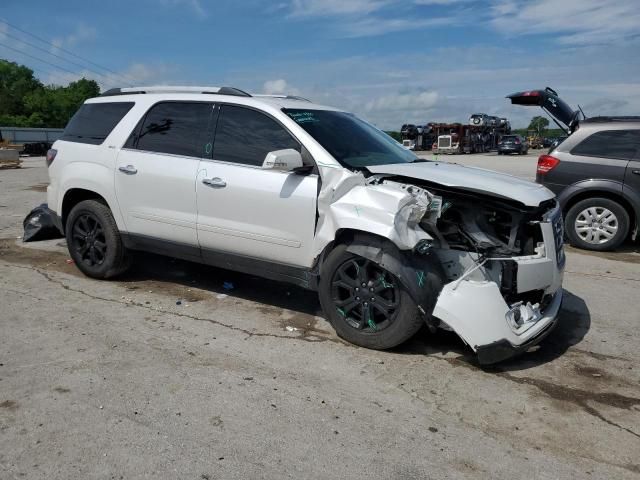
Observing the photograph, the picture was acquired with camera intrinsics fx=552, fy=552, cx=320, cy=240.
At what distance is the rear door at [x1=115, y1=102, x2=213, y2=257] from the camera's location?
16.0ft

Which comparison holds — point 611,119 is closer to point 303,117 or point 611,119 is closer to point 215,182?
point 303,117

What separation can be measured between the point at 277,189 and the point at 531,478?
2667 millimetres

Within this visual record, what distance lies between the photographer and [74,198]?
583 centimetres

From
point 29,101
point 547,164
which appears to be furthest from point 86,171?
point 29,101

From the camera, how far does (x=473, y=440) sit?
301 centimetres

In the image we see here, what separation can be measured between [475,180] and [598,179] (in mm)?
4400

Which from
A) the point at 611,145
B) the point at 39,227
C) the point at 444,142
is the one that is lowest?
the point at 39,227

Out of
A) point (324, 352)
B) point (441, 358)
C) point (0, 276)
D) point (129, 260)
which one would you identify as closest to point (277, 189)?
point (324, 352)

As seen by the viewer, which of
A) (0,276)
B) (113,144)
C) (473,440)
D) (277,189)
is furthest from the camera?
(0,276)

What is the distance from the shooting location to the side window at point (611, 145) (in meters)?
7.54

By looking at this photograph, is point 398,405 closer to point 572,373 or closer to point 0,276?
point 572,373

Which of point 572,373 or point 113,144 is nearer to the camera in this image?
point 572,373

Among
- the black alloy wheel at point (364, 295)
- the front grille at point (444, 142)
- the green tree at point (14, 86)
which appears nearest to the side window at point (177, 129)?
the black alloy wheel at point (364, 295)

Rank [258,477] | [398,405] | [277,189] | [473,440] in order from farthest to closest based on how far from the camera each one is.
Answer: [277,189]
[398,405]
[473,440]
[258,477]
